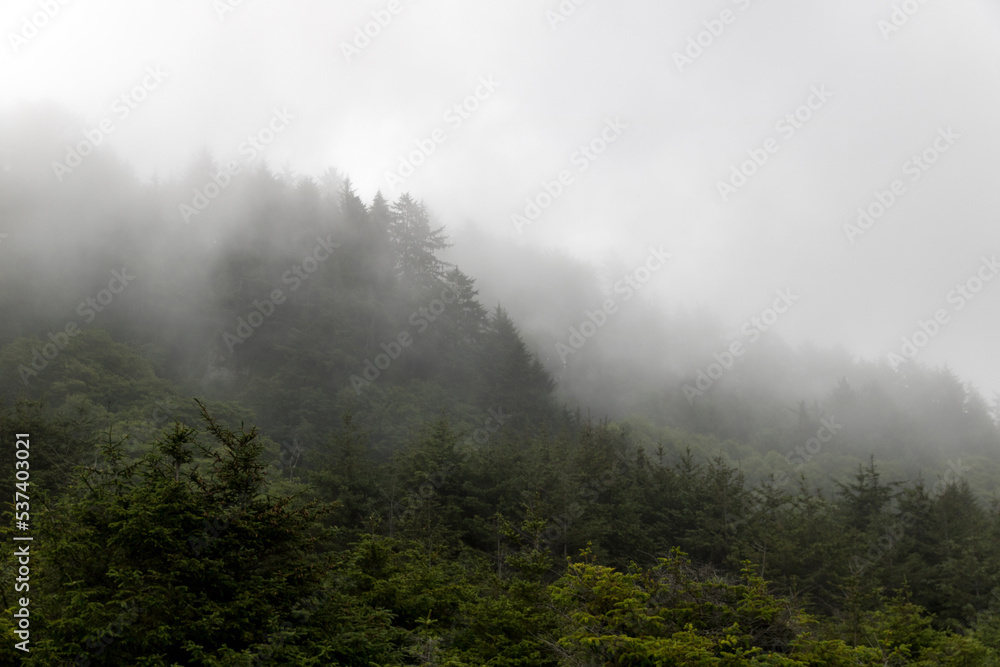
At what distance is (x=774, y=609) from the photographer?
8391mm

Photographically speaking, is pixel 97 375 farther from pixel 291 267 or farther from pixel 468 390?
pixel 468 390

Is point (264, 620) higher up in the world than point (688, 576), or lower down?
lower down

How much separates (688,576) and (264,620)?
668 cm

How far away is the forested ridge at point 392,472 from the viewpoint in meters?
7.67

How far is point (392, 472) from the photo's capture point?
23438 mm

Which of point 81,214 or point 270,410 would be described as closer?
point 270,410

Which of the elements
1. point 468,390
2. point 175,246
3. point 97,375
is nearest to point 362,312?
point 468,390

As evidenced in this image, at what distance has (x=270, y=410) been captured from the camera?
36188 millimetres

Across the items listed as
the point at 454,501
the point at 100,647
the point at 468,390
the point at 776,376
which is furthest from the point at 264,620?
the point at 776,376

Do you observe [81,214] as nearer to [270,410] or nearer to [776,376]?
[270,410]

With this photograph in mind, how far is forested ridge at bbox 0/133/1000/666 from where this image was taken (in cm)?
767

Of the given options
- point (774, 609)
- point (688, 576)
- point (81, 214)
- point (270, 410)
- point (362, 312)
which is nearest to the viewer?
point (774, 609)

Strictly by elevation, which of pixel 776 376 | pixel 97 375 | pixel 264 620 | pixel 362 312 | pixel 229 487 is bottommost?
pixel 97 375

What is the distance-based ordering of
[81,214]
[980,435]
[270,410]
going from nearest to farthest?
1. [270,410]
2. [81,214]
3. [980,435]
